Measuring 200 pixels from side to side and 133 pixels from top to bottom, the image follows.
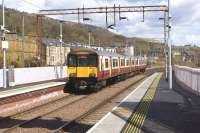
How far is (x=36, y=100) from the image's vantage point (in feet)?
82.1

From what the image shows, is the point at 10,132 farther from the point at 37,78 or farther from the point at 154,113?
the point at 37,78

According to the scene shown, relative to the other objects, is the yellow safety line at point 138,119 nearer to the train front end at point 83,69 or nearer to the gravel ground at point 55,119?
the gravel ground at point 55,119

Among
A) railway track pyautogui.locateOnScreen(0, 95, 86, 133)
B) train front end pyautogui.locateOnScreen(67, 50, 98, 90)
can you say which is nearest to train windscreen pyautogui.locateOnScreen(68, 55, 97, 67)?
train front end pyautogui.locateOnScreen(67, 50, 98, 90)

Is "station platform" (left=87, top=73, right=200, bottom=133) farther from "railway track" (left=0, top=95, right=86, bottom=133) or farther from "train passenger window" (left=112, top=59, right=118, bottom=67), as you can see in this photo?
"train passenger window" (left=112, top=59, right=118, bottom=67)

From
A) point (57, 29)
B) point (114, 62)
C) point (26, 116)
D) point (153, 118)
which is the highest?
point (57, 29)

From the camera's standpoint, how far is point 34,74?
42.9m

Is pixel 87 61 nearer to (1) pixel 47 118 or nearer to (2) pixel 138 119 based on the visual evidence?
(1) pixel 47 118

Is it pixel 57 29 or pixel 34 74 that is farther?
pixel 57 29

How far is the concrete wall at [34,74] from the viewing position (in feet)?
125

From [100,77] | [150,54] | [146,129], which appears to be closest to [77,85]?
[100,77]

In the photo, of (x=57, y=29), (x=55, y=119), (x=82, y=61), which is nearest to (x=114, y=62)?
(x=82, y=61)

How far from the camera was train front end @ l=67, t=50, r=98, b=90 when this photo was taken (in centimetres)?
3088

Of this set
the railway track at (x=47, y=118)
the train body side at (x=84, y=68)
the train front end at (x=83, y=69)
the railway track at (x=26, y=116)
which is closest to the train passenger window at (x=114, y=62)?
the train body side at (x=84, y=68)

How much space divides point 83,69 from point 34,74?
12820 mm
